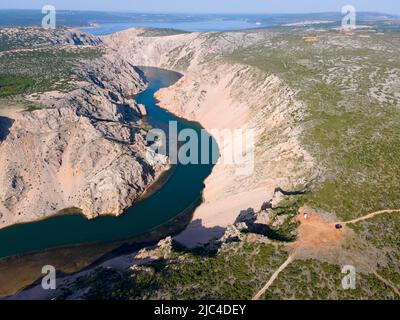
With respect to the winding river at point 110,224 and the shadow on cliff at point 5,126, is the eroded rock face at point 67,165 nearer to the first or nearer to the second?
the shadow on cliff at point 5,126

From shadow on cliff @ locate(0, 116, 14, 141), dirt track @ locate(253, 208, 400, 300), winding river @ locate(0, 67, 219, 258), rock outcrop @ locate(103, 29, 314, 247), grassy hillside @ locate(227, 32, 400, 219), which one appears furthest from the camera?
shadow on cliff @ locate(0, 116, 14, 141)

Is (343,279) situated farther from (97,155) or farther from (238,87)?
(238,87)

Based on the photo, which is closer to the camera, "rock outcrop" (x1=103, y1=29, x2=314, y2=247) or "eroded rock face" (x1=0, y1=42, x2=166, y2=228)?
"rock outcrop" (x1=103, y1=29, x2=314, y2=247)

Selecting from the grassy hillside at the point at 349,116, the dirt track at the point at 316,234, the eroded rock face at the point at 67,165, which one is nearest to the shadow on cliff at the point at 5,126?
the eroded rock face at the point at 67,165

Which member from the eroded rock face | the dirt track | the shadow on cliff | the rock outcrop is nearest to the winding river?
the eroded rock face

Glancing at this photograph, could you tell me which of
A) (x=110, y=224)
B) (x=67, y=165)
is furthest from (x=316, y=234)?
(x=67, y=165)

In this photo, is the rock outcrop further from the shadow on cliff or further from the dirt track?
the shadow on cliff

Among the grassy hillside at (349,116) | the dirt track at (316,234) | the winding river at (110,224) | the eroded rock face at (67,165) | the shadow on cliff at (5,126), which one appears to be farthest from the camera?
the shadow on cliff at (5,126)
